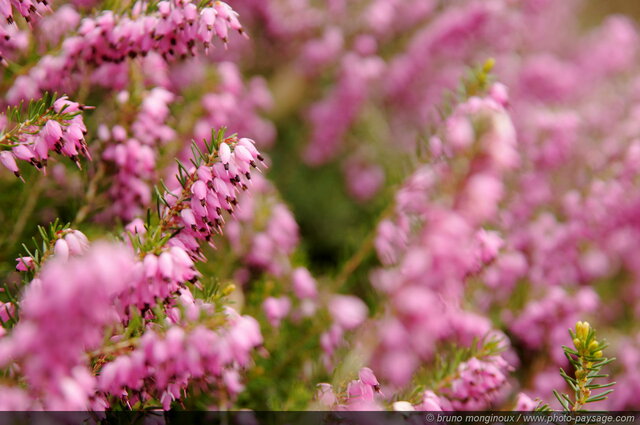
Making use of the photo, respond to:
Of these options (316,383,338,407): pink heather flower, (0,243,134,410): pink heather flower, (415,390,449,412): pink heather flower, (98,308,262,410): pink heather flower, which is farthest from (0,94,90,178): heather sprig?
(415,390,449,412): pink heather flower

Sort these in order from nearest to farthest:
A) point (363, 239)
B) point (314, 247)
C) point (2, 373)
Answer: point (2, 373), point (363, 239), point (314, 247)

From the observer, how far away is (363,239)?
2.96 meters

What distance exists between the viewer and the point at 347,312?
97.4 inches

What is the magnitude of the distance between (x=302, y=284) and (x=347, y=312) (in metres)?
0.29

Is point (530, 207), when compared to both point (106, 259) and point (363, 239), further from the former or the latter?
point (106, 259)

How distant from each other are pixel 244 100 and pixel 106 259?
2.95m

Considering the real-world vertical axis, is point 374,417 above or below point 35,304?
below

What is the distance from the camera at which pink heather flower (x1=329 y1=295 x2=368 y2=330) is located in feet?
8.10

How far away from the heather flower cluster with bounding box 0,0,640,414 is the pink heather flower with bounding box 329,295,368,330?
0.5 inches

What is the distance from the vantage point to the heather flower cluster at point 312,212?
1.38 m

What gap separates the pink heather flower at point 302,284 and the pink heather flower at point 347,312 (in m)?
0.12

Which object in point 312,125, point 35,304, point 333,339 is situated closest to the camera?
point 35,304

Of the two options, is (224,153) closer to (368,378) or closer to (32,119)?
(32,119)

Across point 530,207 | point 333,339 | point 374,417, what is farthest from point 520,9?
point 374,417
